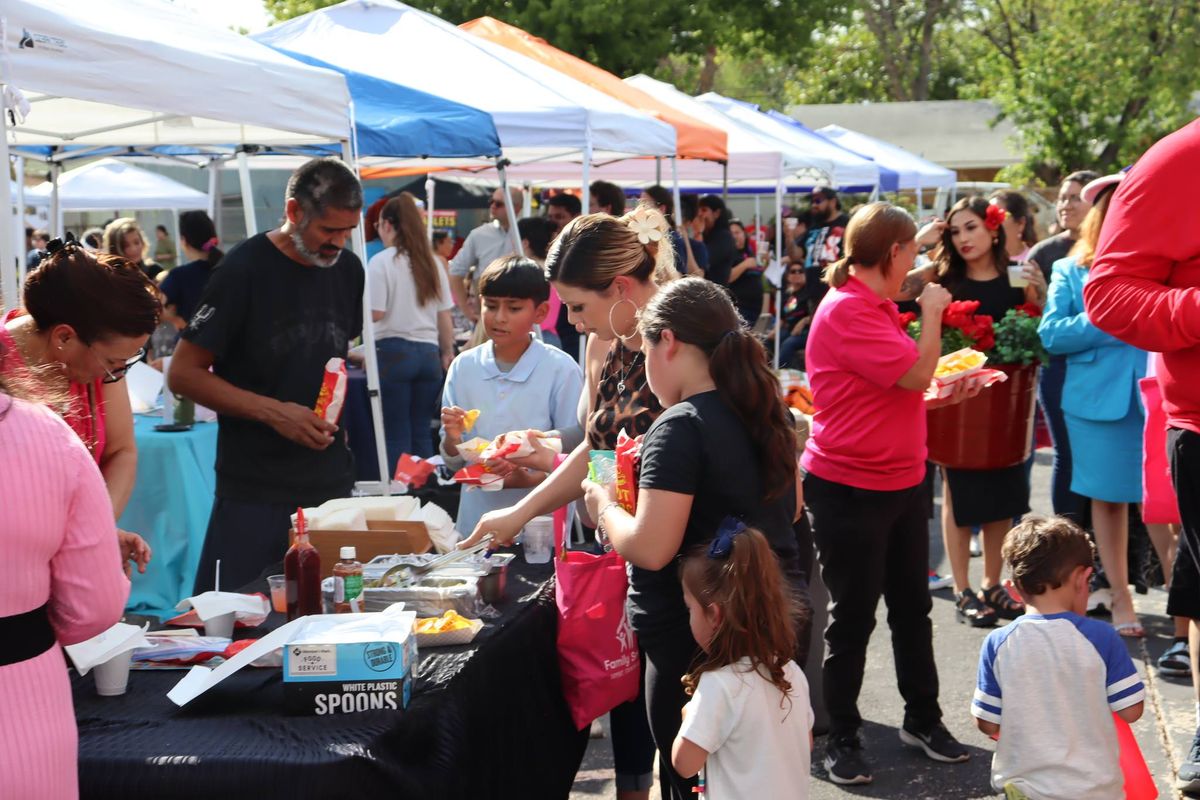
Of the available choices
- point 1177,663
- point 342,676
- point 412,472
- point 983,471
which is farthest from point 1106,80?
point 342,676

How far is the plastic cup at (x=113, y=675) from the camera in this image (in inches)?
105

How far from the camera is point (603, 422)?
3.35 metres

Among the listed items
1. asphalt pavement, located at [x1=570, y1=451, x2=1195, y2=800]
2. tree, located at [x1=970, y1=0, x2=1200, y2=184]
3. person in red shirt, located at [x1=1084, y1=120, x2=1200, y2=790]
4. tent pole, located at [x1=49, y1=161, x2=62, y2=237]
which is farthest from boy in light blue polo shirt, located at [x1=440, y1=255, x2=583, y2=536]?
tree, located at [x1=970, y1=0, x2=1200, y2=184]

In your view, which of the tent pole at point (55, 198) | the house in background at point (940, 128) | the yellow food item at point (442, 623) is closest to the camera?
the yellow food item at point (442, 623)

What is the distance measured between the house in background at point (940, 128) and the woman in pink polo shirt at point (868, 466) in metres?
36.9

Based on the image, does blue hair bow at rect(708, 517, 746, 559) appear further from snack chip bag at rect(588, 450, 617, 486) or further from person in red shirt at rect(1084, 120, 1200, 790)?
person in red shirt at rect(1084, 120, 1200, 790)

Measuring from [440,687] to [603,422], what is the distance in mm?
937

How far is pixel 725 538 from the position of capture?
2.59 meters

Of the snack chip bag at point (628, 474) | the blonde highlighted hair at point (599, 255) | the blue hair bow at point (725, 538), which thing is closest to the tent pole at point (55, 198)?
the blonde highlighted hair at point (599, 255)

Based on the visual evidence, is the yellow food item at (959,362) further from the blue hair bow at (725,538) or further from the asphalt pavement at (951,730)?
the blue hair bow at (725,538)

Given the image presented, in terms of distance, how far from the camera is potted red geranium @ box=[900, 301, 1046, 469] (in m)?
5.29

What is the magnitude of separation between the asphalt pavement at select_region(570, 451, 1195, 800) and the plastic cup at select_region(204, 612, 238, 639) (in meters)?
1.54

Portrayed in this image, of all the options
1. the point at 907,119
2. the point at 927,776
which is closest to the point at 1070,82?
the point at 907,119

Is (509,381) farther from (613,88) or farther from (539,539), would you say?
(613,88)
